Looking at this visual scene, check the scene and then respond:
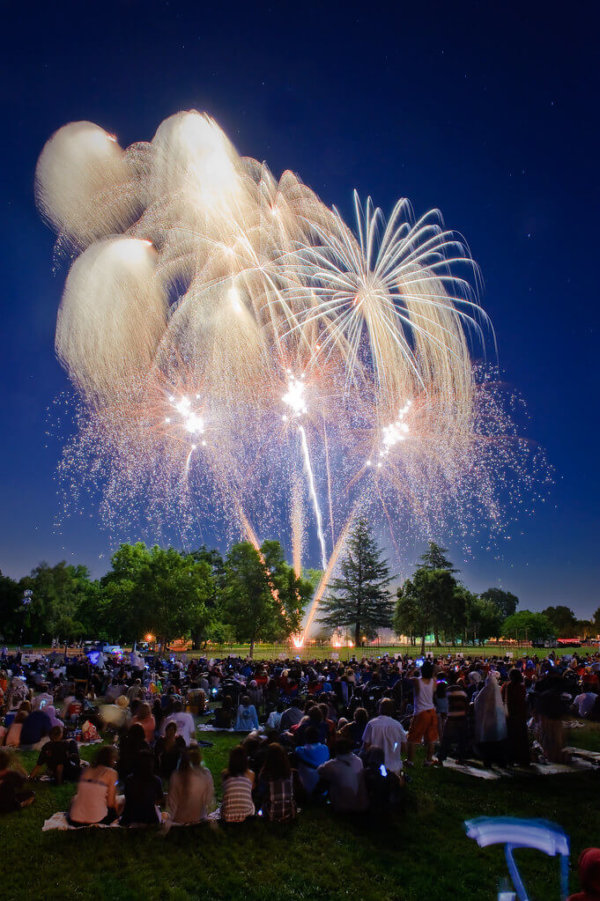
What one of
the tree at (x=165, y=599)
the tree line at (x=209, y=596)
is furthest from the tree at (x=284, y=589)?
the tree at (x=165, y=599)

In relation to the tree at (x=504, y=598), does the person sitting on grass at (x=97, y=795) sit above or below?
below

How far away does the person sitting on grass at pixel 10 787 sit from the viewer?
805 centimetres

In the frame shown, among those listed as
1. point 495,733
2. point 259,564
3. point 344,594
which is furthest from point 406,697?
point 344,594

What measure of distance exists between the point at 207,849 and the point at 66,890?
157cm

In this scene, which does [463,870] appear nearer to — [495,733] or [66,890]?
[66,890]

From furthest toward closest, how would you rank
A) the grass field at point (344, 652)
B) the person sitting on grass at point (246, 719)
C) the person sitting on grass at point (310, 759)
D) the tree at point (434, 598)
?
the tree at point (434, 598)
the grass field at point (344, 652)
the person sitting on grass at point (246, 719)
the person sitting on grass at point (310, 759)

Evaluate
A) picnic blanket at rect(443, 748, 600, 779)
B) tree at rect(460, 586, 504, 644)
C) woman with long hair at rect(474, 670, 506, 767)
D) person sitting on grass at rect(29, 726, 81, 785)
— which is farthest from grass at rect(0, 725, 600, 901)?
tree at rect(460, 586, 504, 644)

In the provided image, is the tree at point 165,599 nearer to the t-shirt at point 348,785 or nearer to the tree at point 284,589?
the tree at point 284,589

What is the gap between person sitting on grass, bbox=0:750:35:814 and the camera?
8.05 meters

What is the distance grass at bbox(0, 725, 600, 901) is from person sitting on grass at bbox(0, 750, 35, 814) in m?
0.21

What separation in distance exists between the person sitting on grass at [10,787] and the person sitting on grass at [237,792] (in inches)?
114

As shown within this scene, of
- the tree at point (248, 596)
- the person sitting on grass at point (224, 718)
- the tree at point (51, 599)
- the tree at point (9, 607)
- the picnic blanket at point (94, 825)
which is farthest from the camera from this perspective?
the tree at point (51, 599)

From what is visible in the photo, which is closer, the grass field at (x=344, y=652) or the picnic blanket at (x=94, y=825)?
the picnic blanket at (x=94, y=825)

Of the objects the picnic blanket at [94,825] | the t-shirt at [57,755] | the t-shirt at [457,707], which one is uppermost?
the t-shirt at [457,707]
